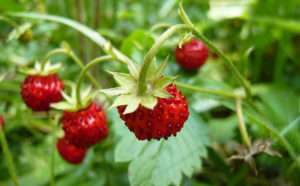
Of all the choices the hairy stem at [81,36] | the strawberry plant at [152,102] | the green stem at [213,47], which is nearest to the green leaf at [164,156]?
the strawberry plant at [152,102]

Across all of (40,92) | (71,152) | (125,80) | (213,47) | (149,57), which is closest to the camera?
(149,57)

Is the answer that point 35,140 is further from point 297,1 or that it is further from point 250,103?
point 297,1

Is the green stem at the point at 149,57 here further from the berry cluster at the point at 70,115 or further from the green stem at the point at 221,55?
the berry cluster at the point at 70,115

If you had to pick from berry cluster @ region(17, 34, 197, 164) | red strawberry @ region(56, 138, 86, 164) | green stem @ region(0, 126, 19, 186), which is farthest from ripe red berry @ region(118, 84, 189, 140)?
red strawberry @ region(56, 138, 86, 164)

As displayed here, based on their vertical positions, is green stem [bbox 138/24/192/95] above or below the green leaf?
above

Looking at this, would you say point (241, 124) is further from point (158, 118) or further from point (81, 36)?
point (81, 36)

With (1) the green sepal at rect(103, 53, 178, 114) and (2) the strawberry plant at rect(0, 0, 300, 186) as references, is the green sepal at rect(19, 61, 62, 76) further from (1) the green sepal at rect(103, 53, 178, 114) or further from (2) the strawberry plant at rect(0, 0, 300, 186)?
(1) the green sepal at rect(103, 53, 178, 114)

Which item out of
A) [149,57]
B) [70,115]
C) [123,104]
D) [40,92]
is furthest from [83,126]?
[149,57]
